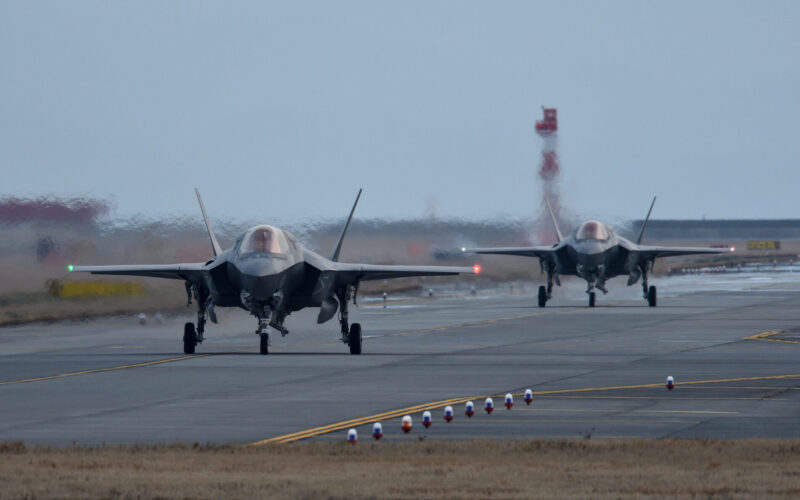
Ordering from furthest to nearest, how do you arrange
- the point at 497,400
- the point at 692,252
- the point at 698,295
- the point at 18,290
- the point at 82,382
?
the point at 698,295 < the point at 692,252 < the point at 18,290 < the point at 82,382 < the point at 497,400

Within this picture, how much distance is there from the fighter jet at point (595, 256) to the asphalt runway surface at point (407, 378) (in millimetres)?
4722

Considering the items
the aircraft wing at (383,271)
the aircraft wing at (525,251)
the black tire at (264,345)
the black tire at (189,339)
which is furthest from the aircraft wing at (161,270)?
the aircraft wing at (525,251)

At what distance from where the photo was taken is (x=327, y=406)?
69.3 feet

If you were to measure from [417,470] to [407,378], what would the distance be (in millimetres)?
11047

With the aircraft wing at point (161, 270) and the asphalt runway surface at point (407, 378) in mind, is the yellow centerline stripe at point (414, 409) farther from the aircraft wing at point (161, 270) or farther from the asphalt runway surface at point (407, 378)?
the aircraft wing at point (161, 270)

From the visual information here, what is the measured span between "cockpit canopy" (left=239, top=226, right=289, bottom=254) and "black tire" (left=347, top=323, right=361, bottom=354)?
229cm

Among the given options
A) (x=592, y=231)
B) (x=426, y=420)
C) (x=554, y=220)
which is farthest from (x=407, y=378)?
→ (x=554, y=220)

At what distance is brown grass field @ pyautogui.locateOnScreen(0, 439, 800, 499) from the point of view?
13.4m

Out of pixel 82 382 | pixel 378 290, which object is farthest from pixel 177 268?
pixel 378 290

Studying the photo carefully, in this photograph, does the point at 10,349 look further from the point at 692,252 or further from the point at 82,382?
the point at 692,252

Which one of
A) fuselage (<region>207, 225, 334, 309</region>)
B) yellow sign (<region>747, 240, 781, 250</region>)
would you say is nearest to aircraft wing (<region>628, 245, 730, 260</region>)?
fuselage (<region>207, 225, 334, 309</region>)

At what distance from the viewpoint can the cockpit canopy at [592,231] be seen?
52.4 metres

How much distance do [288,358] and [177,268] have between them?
385 centimetres

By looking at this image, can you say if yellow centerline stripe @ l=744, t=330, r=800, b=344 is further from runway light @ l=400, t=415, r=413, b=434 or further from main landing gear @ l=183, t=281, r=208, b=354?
runway light @ l=400, t=415, r=413, b=434
